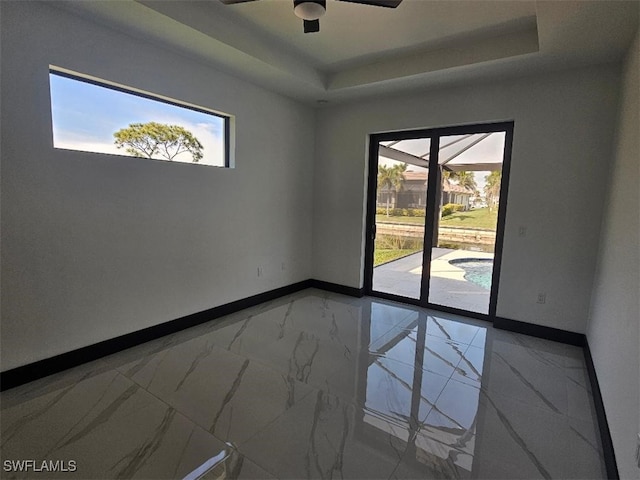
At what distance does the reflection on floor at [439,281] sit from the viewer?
422 cm

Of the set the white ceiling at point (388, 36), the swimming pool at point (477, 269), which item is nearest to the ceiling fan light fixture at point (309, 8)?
the white ceiling at point (388, 36)

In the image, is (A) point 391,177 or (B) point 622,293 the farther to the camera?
(A) point 391,177

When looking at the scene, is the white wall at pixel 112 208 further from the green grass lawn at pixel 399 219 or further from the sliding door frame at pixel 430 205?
the green grass lawn at pixel 399 219

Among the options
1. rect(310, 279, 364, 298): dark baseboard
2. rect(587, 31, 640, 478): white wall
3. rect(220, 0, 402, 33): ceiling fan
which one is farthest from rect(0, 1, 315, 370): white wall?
rect(587, 31, 640, 478): white wall

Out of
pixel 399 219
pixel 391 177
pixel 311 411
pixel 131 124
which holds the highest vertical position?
pixel 131 124

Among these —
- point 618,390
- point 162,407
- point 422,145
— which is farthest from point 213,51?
point 618,390

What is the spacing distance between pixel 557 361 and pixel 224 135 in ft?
13.3

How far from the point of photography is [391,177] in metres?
4.52

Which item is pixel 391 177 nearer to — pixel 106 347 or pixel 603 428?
pixel 603 428

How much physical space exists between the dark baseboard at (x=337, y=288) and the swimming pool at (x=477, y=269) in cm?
134

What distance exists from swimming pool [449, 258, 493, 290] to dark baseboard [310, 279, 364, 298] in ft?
4.39

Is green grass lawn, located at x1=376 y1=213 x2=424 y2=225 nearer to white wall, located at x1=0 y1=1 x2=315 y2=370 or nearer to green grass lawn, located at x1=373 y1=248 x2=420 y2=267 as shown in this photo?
green grass lawn, located at x1=373 y1=248 x2=420 y2=267

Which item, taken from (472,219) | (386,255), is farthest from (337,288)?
(472,219)

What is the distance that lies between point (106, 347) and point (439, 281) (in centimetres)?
401
